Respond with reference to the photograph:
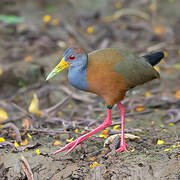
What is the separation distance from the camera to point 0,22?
858 cm

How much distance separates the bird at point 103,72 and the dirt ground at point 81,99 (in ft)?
1.12

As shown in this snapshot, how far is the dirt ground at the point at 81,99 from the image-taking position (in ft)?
12.4

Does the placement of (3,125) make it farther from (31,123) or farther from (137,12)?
(137,12)

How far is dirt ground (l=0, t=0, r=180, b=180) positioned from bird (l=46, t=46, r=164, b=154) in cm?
34

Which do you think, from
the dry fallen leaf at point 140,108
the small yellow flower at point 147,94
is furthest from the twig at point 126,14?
the dry fallen leaf at point 140,108

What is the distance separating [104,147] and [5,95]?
3587 mm

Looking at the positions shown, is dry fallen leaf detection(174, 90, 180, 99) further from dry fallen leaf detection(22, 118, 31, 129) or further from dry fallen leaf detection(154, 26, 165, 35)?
dry fallen leaf detection(22, 118, 31, 129)

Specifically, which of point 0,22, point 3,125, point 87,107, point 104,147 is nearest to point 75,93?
point 87,107

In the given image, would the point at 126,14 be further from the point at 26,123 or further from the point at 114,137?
the point at 114,137

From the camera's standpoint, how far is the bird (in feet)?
13.4

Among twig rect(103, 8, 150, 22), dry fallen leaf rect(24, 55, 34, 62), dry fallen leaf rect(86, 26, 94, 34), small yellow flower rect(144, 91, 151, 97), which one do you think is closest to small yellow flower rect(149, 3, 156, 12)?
twig rect(103, 8, 150, 22)

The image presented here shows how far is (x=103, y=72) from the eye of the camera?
161 inches

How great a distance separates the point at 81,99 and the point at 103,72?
2.41m

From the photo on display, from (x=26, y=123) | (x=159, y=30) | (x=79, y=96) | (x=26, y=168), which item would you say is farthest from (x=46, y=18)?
(x=26, y=168)
